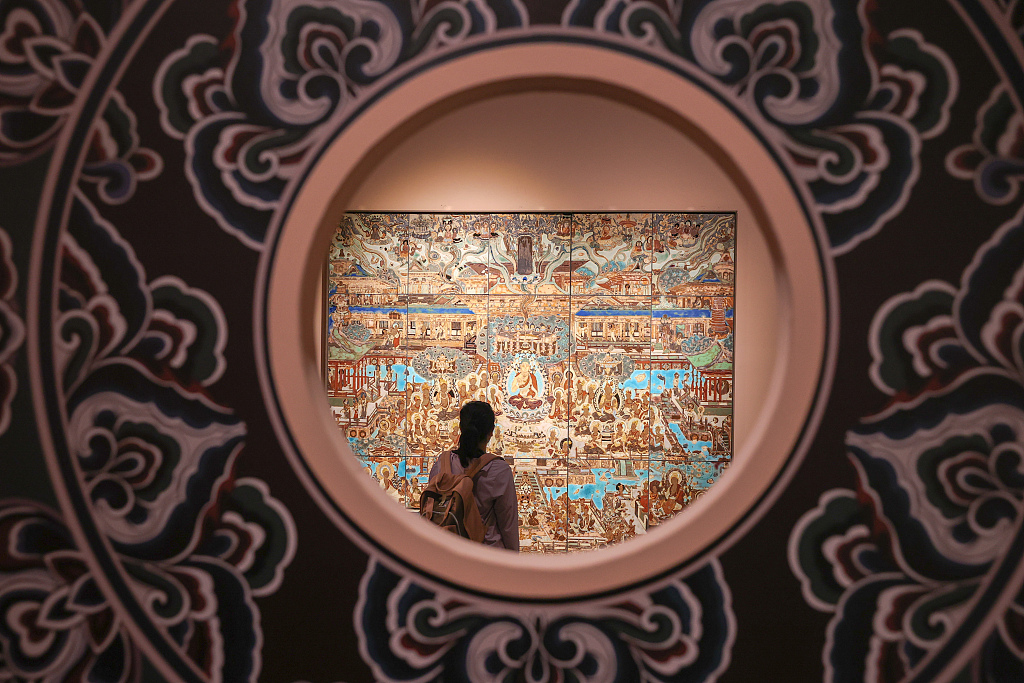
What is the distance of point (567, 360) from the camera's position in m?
Result: 3.70

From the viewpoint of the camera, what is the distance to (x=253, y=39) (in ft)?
4.50

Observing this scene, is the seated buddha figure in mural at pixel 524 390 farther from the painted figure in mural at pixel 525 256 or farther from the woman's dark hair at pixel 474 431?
the woman's dark hair at pixel 474 431

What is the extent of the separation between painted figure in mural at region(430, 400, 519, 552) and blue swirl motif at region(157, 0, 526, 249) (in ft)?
4.38

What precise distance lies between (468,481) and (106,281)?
1.42 metres

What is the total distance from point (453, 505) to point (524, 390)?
1.36m

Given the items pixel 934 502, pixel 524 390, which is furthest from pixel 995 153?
pixel 524 390

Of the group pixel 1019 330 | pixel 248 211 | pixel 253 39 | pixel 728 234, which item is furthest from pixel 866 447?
pixel 728 234

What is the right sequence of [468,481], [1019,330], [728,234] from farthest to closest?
[728,234] < [468,481] < [1019,330]

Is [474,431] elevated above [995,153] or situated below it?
below

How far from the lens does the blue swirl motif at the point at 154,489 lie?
53.9 inches

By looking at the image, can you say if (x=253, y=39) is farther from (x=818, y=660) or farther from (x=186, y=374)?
(x=818, y=660)

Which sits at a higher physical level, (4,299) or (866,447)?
(4,299)

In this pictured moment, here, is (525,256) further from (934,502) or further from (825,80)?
(934,502)

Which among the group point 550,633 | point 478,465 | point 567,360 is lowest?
point 550,633
